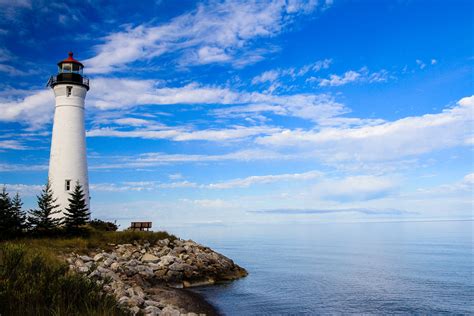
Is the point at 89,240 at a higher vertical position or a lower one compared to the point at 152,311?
higher

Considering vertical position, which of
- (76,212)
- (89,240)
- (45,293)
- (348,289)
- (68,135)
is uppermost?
(68,135)

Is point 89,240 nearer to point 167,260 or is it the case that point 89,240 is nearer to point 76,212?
point 76,212

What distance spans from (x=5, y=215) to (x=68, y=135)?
9.36 metres

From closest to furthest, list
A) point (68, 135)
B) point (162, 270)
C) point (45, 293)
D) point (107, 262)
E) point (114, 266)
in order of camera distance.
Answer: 1. point (45, 293)
2. point (114, 266)
3. point (107, 262)
4. point (162, 270)
5. point (68, 135)

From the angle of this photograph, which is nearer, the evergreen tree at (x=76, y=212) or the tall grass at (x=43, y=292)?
the tall grass at (x=43, y=292)

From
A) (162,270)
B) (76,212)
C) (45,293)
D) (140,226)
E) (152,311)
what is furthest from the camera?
(140,226)

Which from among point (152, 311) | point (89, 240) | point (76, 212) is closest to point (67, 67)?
point (76, 212)

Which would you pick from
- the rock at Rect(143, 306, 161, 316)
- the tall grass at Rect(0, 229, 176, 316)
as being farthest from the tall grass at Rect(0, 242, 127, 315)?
the rock at Rect(143, 306, 161, 316)

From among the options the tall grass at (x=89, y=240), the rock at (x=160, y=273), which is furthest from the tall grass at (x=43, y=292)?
the rock at (x=160, y=273)

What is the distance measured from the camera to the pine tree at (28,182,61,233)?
97.3 ft

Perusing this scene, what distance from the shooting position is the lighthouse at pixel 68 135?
33875 mm

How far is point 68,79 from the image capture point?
35.6m

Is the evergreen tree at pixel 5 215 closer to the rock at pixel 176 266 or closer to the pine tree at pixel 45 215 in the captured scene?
the pine tree at pixel 45 215

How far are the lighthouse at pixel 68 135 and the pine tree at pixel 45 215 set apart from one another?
1.23m
